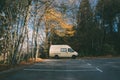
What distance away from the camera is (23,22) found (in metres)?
29.5

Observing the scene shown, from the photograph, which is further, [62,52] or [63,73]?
[62,52]

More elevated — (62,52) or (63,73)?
(62,52)

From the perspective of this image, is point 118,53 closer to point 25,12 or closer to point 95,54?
point 95,54

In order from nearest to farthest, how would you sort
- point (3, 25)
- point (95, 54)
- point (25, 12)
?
point (25, 12) < point (3, 25) < point (95, 54)

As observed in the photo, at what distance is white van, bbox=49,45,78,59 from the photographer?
180 ft

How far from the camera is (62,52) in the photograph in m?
55.2

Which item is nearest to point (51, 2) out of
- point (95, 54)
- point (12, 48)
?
point (12, 48)

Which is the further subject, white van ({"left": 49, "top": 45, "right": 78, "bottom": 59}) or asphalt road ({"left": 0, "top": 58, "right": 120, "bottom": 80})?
white van ({"left": 49, "top": 45, "right": 78, "bottom": 59})

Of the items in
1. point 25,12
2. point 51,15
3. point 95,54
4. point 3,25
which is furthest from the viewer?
point 95,54

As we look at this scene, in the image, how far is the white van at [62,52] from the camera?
180 feet

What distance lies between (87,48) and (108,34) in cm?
607

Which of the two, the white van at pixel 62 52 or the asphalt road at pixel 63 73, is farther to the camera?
the white van at pixel 62 52

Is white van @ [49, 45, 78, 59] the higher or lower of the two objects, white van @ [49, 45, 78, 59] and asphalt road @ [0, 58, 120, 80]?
the higher

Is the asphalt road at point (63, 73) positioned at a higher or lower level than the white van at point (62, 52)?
lower
